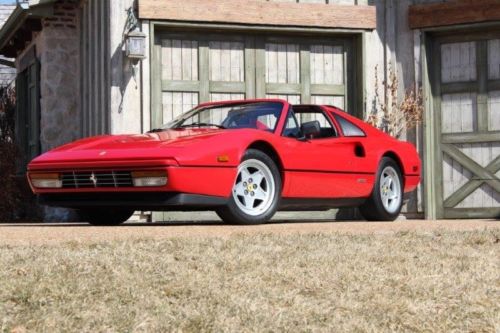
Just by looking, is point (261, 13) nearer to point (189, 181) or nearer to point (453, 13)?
point (453, 13)

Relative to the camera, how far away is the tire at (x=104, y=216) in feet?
34.1

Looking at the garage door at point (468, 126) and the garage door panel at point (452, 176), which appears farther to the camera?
the garage door panel at point (452, 176)

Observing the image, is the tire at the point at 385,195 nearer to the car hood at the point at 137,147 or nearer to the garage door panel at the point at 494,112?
the car hood at the point at 137,147

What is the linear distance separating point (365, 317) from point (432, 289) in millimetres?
743

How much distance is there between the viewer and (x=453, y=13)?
557 inches

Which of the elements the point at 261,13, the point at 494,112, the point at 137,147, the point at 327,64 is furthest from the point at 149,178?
the point at 494,112

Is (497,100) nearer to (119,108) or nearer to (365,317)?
(119,108)

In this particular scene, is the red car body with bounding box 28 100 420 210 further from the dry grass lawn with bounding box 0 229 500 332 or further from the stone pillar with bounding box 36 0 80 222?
the stone pillar with bounding box 36 0 80 222

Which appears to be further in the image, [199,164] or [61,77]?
[61,77]

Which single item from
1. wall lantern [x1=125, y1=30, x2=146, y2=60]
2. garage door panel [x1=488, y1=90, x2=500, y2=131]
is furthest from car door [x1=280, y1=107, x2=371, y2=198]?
garage door panel [x1=488, y1=90, x2=500, y2=131]

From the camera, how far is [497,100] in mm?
14234

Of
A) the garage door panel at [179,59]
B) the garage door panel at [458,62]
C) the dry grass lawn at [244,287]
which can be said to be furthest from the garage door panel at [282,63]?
the dry grass lawn at [244,287]

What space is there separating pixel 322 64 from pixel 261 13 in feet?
3.87

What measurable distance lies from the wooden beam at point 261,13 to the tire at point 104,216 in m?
3.40
